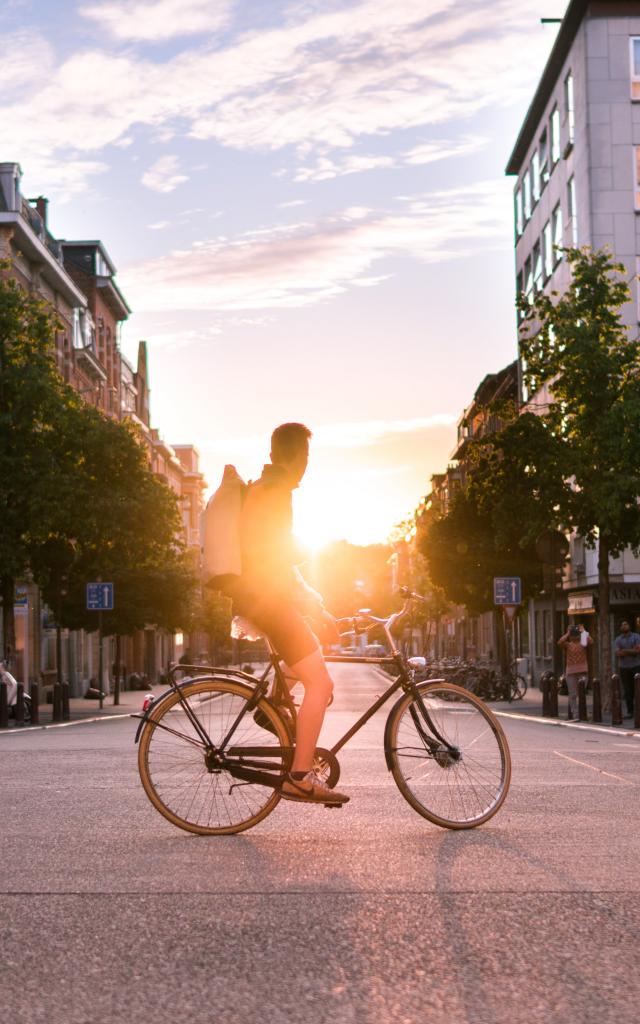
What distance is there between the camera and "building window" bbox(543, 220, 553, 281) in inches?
2106

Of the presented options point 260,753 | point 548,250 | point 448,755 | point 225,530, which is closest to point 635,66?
point 548,250

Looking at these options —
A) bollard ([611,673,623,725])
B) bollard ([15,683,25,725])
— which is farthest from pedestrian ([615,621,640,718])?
bollard ([15,683,25,725])

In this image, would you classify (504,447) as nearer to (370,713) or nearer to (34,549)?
(34,549)

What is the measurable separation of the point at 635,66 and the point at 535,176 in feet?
36.3

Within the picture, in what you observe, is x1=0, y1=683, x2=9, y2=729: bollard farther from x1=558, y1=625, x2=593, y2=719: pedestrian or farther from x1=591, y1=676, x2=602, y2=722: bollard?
x1=558, y1=625, x2=593, y2=719: pedestrian

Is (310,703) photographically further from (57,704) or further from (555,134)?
(555,134)

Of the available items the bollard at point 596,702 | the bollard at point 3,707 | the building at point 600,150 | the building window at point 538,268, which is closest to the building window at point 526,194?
the building window at point 538,268

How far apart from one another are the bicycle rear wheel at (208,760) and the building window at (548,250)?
47672 millimetres

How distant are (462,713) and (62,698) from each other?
23.5 metres

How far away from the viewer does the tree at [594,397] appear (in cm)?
2866

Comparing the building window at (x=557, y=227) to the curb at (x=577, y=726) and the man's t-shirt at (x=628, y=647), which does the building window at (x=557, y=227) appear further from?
the man's t-shirt at (x=628, y=647)

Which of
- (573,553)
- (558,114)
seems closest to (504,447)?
(573,553)

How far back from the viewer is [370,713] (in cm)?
751

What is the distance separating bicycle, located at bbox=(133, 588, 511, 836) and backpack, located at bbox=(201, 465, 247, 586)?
0.45 m
